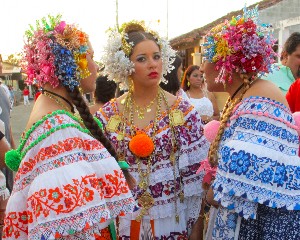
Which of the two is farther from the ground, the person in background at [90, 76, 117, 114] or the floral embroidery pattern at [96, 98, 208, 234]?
the person in background at [90, 76, 117, 114]

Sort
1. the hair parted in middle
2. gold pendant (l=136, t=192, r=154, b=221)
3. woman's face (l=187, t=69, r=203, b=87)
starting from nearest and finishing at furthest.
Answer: gold pendant (l=136, t=192, r=154, b=221), woman's face (l=187, t=69, r=203, b=87), the hair parted in middle

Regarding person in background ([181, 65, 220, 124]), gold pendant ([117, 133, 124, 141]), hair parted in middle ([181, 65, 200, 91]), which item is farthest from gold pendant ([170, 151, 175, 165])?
hair parted in middle ([181, 65, 200, 91])

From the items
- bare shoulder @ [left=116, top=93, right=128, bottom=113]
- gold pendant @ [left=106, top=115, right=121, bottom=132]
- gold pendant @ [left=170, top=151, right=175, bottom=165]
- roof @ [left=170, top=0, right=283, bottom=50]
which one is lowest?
gold pendant @ [left=170, top=151, right=175, bottom=165]

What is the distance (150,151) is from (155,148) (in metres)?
0.07

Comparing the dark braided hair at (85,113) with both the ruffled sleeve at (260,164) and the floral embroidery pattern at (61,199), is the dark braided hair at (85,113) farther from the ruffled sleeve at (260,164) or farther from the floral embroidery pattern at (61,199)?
the ruffled sleeve at (260,164)

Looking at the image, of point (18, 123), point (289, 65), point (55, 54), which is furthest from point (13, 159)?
point (18, 123)

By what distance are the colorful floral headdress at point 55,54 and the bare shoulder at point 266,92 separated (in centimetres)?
103

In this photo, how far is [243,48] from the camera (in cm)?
256

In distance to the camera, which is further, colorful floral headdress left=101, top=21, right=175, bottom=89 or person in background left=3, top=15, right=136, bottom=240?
colorful floral headdress left=101, top=21, right=175, bottom=89

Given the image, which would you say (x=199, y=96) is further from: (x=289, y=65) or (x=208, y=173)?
(x=208, y=173)

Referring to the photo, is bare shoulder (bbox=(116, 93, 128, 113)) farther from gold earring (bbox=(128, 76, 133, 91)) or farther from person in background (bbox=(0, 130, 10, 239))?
person in background (bbox=(0, 130, 10, 239))

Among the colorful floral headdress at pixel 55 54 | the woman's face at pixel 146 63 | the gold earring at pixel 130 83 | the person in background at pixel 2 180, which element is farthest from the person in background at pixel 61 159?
the person in background at pixel 2 180

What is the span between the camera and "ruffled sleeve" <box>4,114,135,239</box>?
1.96 meters

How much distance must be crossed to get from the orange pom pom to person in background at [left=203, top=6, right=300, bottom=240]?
0.61 m
